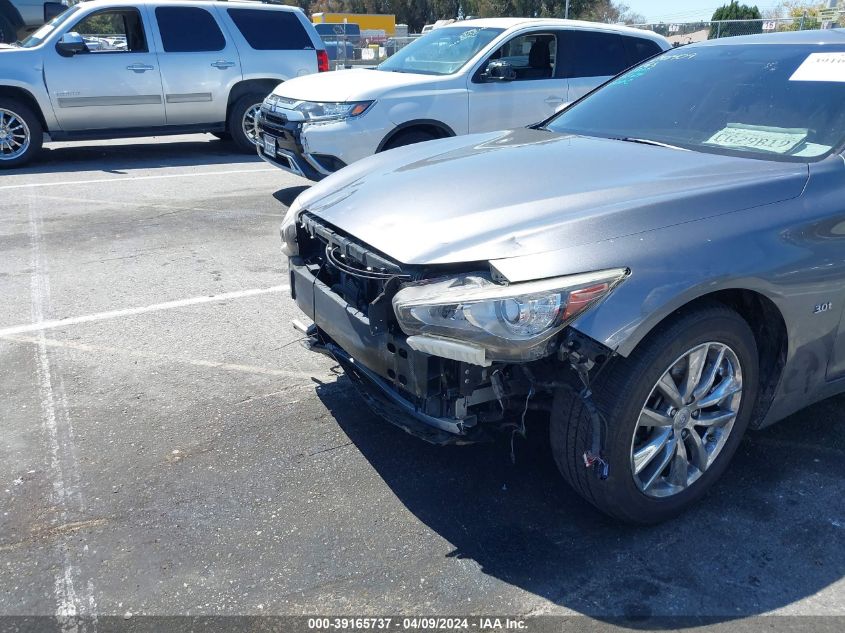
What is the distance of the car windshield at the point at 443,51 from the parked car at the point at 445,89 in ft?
0.04

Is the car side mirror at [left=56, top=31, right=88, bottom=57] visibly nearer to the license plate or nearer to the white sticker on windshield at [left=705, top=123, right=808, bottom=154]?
the license plate

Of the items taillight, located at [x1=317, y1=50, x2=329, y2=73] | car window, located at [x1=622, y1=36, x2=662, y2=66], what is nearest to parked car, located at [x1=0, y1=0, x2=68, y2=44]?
taillight, located at [x1=317, y1=50, x2=329, y2=73]

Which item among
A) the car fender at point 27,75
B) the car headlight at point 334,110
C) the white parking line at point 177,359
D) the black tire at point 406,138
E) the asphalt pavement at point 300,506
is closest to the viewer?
the asphalt pavement at point 300,506

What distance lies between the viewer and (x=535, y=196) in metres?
3.05

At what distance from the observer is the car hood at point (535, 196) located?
2779mm

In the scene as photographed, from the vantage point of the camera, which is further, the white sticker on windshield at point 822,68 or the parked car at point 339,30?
the parked car at point 339,30

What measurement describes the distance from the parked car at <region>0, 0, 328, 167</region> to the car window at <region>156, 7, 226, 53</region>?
0.05 ft

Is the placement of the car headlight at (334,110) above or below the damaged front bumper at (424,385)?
above

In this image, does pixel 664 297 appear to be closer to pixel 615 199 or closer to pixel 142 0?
pixel 615 199

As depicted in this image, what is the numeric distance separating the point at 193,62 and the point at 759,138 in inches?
360

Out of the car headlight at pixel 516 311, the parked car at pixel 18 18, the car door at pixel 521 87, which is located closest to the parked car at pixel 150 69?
the car door at pixel 521 87

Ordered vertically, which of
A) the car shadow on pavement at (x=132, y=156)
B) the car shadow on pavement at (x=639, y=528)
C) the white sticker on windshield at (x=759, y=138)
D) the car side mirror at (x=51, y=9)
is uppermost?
the car side mirror at (x=51, y=9)

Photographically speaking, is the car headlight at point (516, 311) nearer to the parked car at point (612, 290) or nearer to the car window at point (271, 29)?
the parked car at point (612, 290)

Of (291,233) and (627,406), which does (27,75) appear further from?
(627,406)
